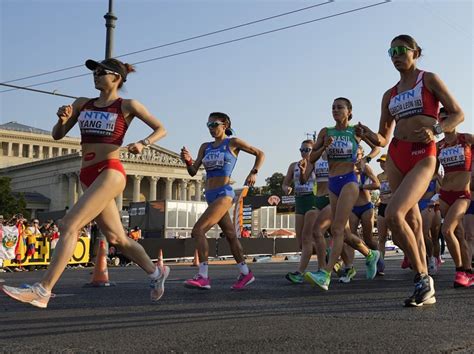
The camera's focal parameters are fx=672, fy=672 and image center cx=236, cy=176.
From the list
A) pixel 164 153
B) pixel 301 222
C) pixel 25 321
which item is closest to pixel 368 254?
pixel 301 222

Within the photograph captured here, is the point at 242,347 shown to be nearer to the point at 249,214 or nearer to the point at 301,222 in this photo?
the point at 301,222

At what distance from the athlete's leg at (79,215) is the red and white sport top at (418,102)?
8.81 ft

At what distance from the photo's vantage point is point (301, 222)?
10.4 meters

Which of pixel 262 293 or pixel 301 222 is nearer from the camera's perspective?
pixel 262 293

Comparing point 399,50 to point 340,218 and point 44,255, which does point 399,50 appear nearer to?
point 340,218

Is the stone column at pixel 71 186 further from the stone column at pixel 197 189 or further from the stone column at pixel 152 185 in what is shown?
the stone column at pixel 197 189

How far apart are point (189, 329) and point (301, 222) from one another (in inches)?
234

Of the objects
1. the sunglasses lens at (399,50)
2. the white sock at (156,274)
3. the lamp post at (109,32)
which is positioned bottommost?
the white sock at (156,274)

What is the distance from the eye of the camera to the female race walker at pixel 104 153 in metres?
5.61

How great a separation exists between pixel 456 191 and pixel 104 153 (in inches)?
201

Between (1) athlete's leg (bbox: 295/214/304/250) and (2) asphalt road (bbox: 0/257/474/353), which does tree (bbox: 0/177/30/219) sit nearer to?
(1) athlete's leg (bbox: 295/214/304/250)

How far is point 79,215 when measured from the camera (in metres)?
5.59

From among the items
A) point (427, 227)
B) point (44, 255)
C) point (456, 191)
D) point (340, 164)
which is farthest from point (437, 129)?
point (44, 255)

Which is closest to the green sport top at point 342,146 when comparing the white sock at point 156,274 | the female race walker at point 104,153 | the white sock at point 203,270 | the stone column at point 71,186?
the white sock at point 203,270
